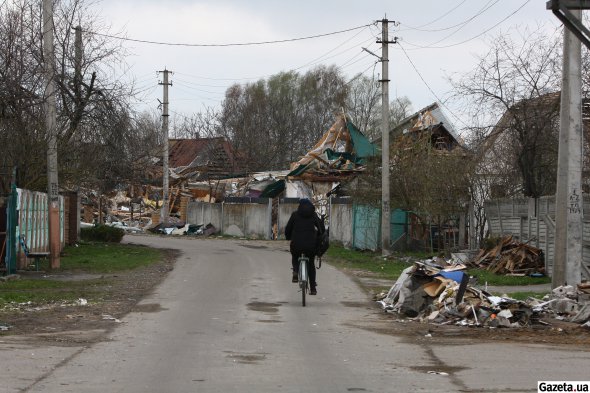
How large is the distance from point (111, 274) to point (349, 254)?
12.7 meters

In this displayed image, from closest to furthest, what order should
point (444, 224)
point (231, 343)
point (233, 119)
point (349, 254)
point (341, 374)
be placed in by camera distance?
point (341, 374) < point (231, 343) < point (444, 224) < point (349, 254) < point (233, 119)

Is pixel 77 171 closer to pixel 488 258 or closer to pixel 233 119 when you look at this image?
pixel 488 258

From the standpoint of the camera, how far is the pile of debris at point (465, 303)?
12461 mm

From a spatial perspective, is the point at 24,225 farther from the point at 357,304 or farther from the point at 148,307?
the point at 357,304

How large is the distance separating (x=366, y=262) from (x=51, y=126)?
11.8 m

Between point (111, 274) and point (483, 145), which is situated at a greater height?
point (483, 145)

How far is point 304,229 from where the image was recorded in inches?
595

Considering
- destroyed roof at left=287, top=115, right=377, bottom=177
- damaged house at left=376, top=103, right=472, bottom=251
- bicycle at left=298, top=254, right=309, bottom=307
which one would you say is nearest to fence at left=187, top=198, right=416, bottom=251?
damaged house at left=376, top=103, right=472, bottom=251

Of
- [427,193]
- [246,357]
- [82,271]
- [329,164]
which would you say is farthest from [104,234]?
[246,357]

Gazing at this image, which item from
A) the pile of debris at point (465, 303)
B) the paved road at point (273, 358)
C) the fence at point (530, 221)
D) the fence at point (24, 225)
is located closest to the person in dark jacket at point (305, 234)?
the paved road at point (273, 358)

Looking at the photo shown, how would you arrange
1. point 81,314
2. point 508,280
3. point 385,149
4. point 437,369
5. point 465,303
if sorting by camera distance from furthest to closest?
point 385,149, point 508,280, point 81,314, point 465,303, point 437,369

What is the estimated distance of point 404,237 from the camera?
32.3 metres

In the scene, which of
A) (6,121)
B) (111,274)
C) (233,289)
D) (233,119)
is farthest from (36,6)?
(233,119)

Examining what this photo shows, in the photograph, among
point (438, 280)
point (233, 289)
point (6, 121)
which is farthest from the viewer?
point (6, 121)
